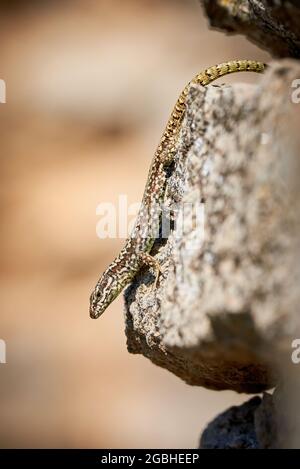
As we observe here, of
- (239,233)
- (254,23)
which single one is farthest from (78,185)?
(239,233)

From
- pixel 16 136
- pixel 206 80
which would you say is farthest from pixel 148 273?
pixel 16 136

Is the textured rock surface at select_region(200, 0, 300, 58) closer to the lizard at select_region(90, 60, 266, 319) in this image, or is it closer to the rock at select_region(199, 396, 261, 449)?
the lizard at select_region(90, 60, 266, 319)

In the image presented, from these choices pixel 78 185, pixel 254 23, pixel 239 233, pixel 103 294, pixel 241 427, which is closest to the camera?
pixel 239 233

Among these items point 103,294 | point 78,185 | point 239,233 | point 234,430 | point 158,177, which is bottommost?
point 234,430

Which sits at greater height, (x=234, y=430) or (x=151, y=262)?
(x=151, y=262)

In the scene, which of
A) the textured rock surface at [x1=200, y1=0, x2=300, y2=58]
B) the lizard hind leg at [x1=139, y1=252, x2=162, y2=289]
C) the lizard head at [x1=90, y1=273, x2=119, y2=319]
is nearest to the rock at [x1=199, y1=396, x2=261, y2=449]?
the lizard hind leg at [x1=139, y1=252, x2=162, y2=289]

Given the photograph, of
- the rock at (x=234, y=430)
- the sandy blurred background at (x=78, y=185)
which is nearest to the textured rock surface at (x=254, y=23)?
the rock at (x=234, y=430)

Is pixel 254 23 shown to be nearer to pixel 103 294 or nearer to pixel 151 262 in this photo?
pixel 151 262

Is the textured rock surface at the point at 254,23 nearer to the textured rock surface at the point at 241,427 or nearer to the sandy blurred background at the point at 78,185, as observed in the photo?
the textured rock surface at the point at 241,427

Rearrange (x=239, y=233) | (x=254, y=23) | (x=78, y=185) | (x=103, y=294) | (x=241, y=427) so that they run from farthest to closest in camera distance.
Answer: (x=78, y=185) → (x=103, y=294) → (x=241, y=427) → (x=254, y=23) → (x=239, y=233)
